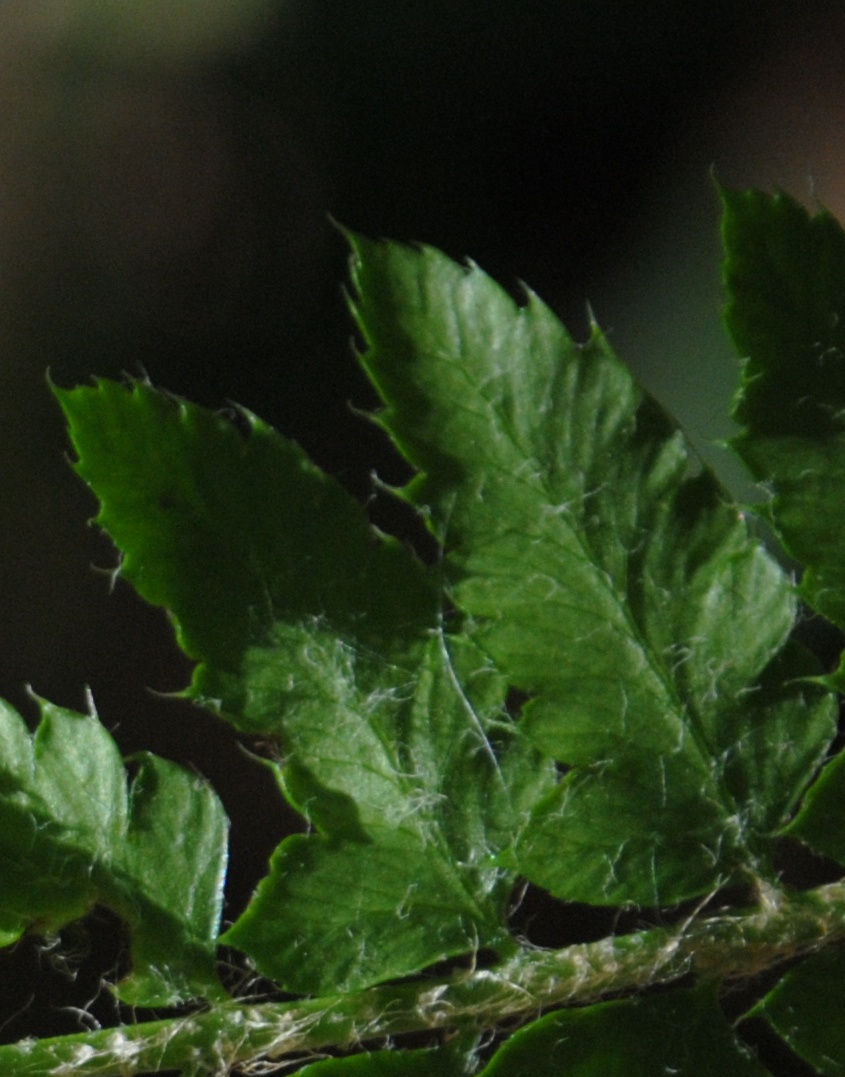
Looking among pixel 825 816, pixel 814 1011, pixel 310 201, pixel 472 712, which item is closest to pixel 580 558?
pixel 472 712

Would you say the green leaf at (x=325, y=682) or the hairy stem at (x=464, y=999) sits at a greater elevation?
the green leaf at (x=325, y=682)

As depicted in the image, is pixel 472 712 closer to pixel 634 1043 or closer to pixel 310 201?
pixel 634 1043

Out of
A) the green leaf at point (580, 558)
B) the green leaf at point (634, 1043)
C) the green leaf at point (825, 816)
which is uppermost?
Result: the green leaf at point (580, 558)

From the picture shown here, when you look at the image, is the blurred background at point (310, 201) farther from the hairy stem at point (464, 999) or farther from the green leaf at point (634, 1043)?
the green leaf at point (634, 1043)

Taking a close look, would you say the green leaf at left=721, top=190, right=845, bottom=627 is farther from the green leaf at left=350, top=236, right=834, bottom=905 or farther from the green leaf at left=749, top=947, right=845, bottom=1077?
the green leaf at left=749, top=947, right=845, bottom=1077

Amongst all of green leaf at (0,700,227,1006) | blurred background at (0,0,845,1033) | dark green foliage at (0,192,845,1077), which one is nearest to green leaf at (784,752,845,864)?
dark green foliage at (0,192,845,1077)

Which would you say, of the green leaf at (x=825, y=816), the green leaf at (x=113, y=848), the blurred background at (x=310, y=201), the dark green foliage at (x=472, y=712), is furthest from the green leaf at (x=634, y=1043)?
the blurred background at (x=310, y=201)

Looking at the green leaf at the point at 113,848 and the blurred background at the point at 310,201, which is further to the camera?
the blurred background at the point at 310,201
